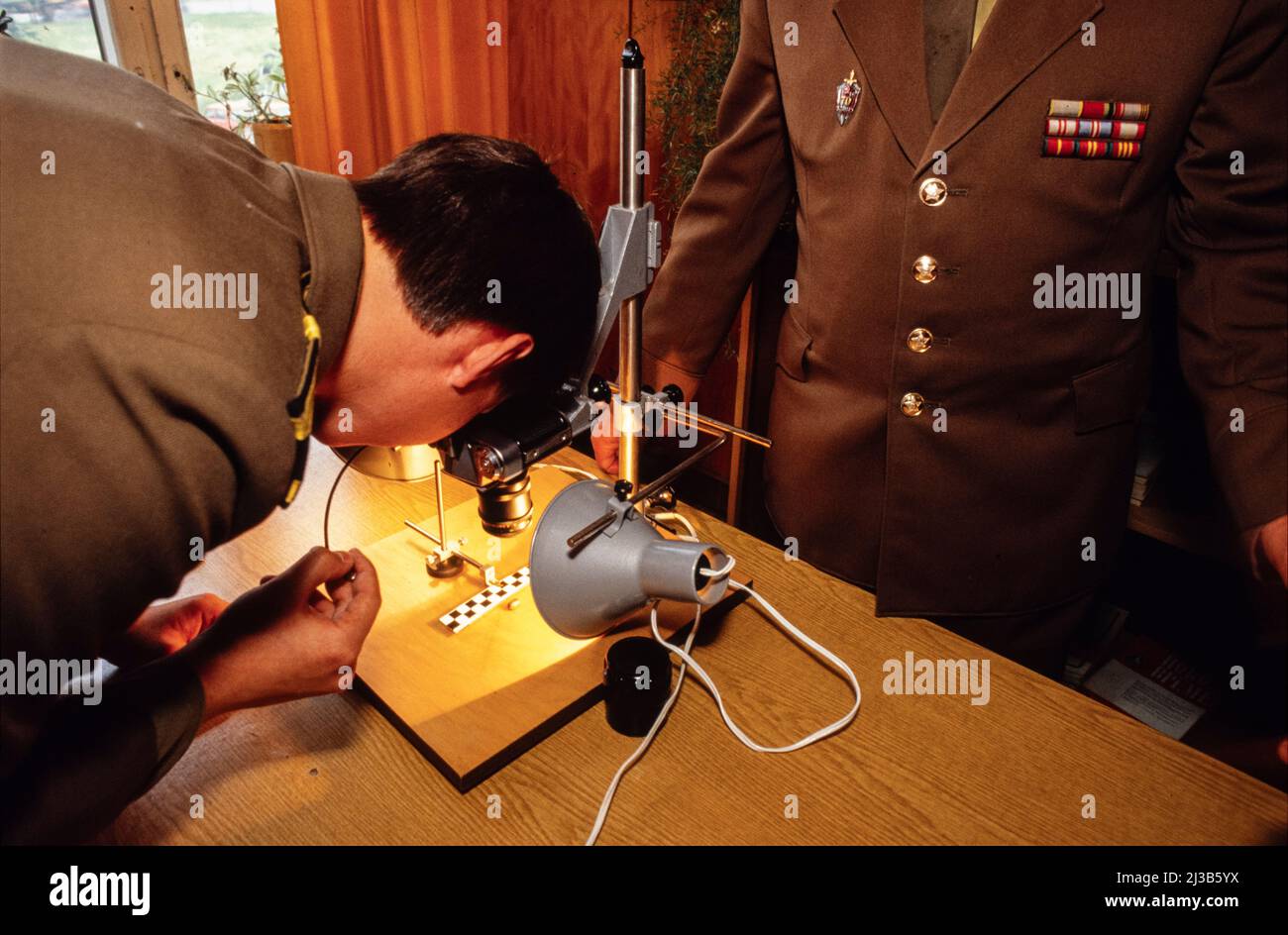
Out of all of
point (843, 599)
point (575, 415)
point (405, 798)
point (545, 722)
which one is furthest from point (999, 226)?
point (405, 798)

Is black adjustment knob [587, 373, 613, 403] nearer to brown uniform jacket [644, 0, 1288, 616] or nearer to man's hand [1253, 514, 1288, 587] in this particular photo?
brown uniform jacket [644, 0, 1288, 616]

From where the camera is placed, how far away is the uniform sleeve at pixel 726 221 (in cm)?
134

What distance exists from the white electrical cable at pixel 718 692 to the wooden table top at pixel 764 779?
11mm

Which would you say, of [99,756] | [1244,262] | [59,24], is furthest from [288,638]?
[59,24]

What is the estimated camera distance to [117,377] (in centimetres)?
57

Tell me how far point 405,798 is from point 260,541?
1.85 feet

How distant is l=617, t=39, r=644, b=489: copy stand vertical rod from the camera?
80cm

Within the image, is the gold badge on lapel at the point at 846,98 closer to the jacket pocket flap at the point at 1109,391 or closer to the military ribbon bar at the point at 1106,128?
the military ribbon bar at the point at 1106,128

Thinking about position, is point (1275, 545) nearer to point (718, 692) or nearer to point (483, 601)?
point (718, 692)

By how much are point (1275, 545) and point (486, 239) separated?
930mm

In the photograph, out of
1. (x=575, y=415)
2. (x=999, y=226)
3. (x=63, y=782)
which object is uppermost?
(x=999, y=226)

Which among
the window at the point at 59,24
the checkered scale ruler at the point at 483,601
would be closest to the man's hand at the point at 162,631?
the checkered scale ruler at the point at 483,601

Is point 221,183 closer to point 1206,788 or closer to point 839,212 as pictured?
point 839,212

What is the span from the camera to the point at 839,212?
125 cm
